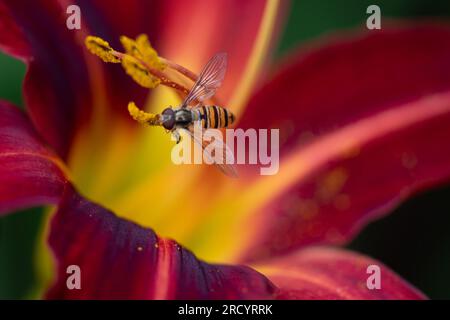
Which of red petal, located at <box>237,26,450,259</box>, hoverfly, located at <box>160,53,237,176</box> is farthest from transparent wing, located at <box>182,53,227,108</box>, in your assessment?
red petal, located at <box>237,26,450,259</box>

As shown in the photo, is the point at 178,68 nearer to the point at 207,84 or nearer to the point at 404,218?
the point at 207,84

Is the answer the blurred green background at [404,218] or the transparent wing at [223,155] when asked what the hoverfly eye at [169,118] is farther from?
the blurred green background at [404,218]

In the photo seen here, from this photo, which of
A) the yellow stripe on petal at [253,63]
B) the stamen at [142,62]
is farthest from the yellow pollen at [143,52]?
the yellow stripe on petal at [253,63]

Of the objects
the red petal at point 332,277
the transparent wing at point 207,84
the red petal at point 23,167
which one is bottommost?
the red petal at point 332,277

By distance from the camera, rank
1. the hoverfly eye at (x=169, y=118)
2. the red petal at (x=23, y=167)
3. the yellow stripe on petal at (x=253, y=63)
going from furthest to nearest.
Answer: the yellow stripe on petal at (x=253, y=63), the hoverfly eye at (x=169, y=118), the red petal at (x=23, y=167)

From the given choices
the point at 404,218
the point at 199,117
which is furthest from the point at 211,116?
the point at 404,218

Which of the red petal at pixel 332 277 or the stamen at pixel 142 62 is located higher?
the stamen at pixel 142 62

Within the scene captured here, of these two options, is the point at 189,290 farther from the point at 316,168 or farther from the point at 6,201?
the point at 316,168
